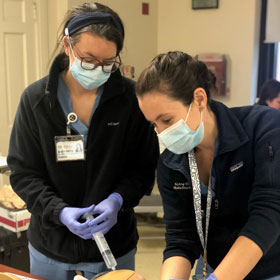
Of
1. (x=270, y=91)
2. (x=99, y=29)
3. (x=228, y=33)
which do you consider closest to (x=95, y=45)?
(x=99, y=29)

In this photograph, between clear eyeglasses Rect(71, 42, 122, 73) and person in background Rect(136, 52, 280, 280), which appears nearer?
person in background Rect(136, 52, 280, 280)

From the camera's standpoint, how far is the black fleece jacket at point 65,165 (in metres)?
1.36

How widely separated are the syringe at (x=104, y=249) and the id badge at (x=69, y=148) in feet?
0.67

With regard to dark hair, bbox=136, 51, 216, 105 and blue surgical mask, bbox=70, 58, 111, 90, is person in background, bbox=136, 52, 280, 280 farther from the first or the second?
blue surgical mask, bbox=70, 58, 111, 90

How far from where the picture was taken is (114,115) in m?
1.39

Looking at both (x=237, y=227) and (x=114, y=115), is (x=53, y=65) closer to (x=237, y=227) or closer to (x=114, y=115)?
(x=114, y=115)

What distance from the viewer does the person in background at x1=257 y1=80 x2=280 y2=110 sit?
145 inches

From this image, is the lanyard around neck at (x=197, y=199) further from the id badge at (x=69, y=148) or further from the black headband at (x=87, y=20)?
the black headband at (x=87, y=20)

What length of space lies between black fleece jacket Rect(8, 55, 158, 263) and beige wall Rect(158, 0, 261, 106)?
117 inches

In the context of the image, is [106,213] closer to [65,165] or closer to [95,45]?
[65,165]

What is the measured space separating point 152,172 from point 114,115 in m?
0.27

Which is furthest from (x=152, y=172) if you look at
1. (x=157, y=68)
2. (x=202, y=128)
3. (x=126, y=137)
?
(x=157, y=68)

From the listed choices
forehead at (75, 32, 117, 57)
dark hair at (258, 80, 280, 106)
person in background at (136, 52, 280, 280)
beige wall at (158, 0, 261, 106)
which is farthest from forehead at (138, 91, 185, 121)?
beige wall at (158, 0, 261, 106)

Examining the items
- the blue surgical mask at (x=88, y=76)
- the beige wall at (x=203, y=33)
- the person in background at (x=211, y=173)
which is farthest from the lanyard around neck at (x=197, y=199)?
the beige wall at (x=203, y=33)
